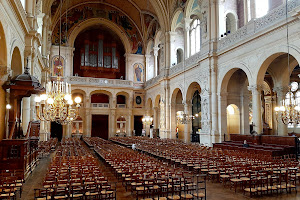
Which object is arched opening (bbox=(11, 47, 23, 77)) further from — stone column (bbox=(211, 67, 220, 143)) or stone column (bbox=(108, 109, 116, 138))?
stone column (bbox=(108, 109, 116, 138))

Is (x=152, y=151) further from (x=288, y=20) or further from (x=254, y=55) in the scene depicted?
(x=288, y=20)

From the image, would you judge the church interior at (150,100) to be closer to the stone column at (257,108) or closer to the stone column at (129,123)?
the stone column at (257,108)

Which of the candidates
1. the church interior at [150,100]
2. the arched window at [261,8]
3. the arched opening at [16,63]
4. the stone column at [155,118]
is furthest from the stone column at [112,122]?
the arched window at [261,8]

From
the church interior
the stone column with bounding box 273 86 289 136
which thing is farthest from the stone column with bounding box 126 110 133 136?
the stone column with bounding box 273 86 289 136

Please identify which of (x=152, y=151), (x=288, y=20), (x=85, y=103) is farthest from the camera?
(x=85, y=103)

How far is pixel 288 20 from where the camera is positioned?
12.0 meters

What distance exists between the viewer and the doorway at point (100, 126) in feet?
108

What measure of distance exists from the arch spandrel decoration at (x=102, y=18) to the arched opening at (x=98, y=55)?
187 cm

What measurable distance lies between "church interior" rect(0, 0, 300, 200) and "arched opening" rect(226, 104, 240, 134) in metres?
0.08

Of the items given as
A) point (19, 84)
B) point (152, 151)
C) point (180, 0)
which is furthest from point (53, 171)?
point (180, 0)

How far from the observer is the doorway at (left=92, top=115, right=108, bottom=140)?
32938mm

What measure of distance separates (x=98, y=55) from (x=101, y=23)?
4093 millimetres

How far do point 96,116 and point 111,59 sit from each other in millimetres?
7862

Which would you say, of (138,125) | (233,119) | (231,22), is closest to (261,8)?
(231,22)
